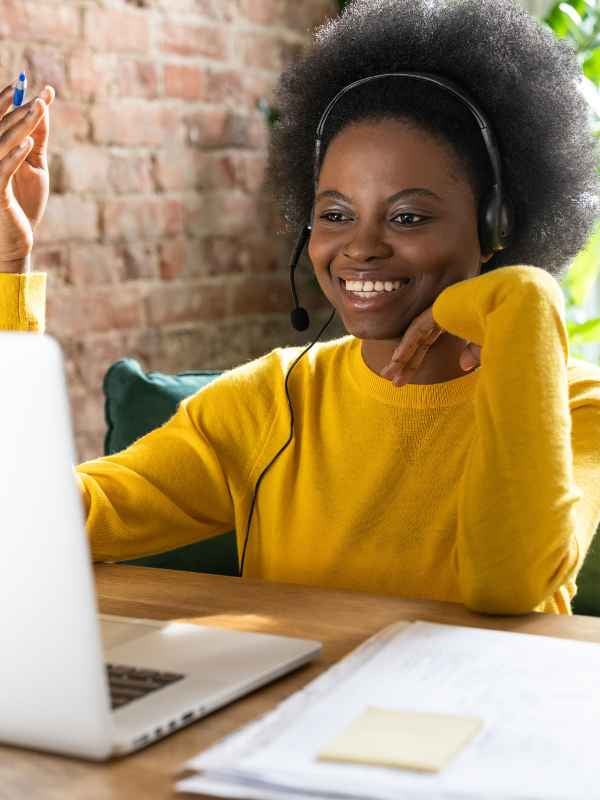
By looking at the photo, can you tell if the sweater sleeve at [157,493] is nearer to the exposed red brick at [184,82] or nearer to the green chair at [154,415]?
the green chair at [154,415]

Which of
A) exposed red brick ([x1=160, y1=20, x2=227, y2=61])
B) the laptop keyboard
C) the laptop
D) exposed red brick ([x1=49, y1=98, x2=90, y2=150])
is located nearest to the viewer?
the laptop

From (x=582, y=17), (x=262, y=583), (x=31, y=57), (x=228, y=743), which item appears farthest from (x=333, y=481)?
(x=582, y=17)

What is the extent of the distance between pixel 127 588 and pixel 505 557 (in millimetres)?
370

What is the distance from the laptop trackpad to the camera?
972 millimetres

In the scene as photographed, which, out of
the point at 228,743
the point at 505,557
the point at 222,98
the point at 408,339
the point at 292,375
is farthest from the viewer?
the point at 222,98

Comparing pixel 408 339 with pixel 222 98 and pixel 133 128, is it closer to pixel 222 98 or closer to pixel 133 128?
pixel 133 128

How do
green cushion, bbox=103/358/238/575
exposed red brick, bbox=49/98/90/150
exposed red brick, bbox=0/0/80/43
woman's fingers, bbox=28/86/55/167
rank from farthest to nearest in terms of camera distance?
exposed red brick, bbox=49/98/90/150, exposed red brick, bbox=0/0/80/43, green cushion, bbox=103/358/238/575, woman's fingers, bbox=28/86/55/167

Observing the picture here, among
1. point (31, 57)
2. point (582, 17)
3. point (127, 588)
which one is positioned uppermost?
point (582, 17)

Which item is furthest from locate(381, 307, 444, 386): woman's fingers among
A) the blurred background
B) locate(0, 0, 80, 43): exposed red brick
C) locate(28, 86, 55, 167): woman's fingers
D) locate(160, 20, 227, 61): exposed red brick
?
locate(160, 20, 227, 61): exposed red brick

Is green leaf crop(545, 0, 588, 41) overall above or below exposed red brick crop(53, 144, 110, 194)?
above

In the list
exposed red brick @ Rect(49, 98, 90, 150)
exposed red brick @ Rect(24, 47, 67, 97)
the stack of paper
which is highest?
exposed red brick @ Rect(24, 47, 67, 97)

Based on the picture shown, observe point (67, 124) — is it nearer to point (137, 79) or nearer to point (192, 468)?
point (137, 79)

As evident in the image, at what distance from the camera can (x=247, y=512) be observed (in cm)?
150

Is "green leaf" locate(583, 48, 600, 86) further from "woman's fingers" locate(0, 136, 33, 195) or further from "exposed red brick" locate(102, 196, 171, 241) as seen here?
"woman's fingers" locate(0, 136, 33, 195)
